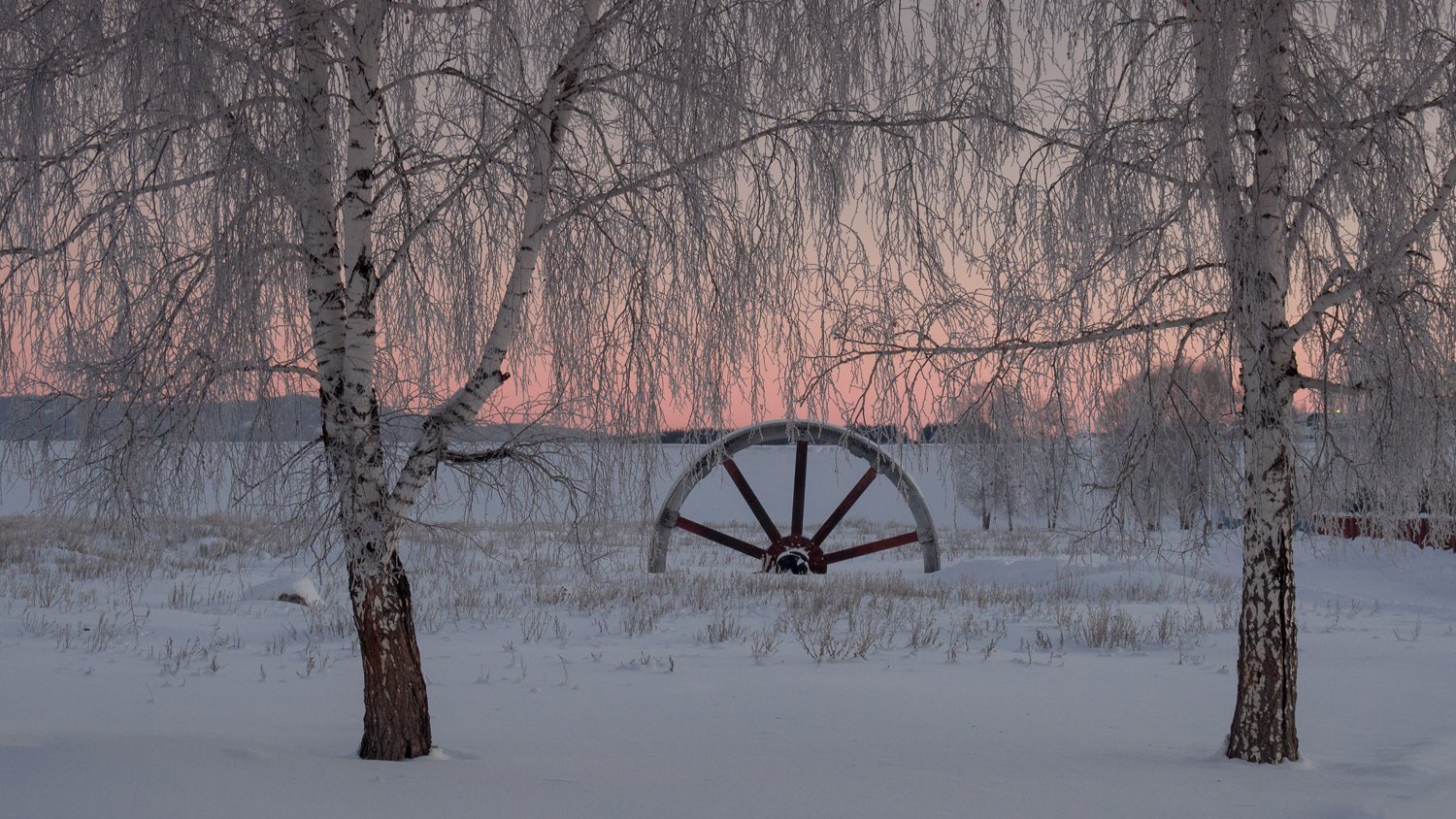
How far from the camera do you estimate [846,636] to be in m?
8.76

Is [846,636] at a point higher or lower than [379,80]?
lower

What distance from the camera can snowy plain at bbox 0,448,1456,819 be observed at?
413 centimetres

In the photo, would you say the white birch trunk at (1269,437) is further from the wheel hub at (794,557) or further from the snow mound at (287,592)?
the wheel hub at (794,557)

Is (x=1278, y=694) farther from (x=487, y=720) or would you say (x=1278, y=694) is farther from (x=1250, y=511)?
(x=487, y=720)

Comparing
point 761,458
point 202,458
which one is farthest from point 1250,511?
point 761,458

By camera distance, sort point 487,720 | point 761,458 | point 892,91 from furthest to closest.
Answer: point 761,458 < point 487,720 < point 892,91

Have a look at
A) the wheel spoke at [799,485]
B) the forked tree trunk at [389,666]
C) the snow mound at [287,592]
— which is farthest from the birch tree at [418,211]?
the wheel spoke at [799,485]

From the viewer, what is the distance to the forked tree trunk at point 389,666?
4.45 meters

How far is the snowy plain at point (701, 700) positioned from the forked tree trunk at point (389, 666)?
13 cm

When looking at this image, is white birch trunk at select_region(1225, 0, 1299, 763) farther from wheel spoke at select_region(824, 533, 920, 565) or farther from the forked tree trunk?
wheel spoke at select_region(824, 533, 920, 565)

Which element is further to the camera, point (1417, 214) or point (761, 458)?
point (761, 458)

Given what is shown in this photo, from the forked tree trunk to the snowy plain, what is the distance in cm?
13

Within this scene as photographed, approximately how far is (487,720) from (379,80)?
3114 millimetres

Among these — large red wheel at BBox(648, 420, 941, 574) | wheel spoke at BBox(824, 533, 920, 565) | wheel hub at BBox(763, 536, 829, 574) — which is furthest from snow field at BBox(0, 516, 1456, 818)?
wheel spoke at BBox(824, 533, 920, 565)
